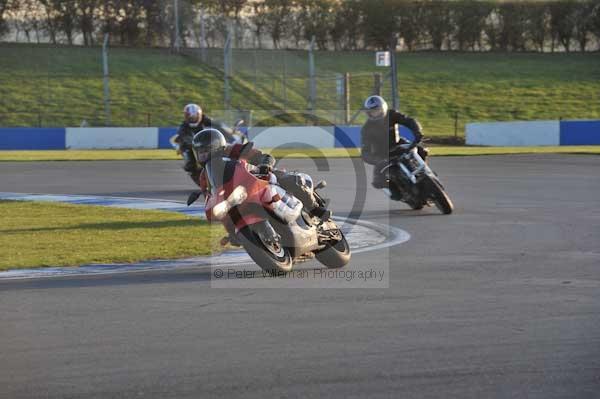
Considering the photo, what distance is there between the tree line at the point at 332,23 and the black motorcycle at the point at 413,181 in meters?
37.1

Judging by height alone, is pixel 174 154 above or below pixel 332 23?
below

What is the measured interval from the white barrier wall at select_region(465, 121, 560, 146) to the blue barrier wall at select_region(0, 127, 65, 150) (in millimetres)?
13873

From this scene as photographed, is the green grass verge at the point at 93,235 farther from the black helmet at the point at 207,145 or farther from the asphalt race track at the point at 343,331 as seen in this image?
the black helmet at the point at 207,145

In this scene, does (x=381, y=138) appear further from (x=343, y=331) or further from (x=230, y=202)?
(x=343, y=331)

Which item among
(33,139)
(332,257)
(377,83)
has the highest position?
(377,83)

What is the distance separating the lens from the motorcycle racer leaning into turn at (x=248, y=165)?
9500mm

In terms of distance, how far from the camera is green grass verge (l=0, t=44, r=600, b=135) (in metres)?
43.3

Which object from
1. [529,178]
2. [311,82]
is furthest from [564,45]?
[529,178]

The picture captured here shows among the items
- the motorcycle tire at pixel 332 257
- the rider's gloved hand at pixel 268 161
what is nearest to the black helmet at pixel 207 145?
the rider's gloved hand at pixel 268 161

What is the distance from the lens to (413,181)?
15.4m

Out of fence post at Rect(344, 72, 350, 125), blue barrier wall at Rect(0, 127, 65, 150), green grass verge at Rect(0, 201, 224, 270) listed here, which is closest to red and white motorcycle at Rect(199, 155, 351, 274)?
green grass verge at Rect(0, 201, 224, 270)

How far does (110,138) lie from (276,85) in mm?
7610

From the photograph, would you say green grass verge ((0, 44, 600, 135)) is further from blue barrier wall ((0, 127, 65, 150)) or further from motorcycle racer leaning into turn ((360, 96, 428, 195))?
motorcycle racer leaning into turn ((360, 96, 428, 195))

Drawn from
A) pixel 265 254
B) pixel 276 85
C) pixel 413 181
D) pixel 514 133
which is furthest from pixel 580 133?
pixel 265 254
